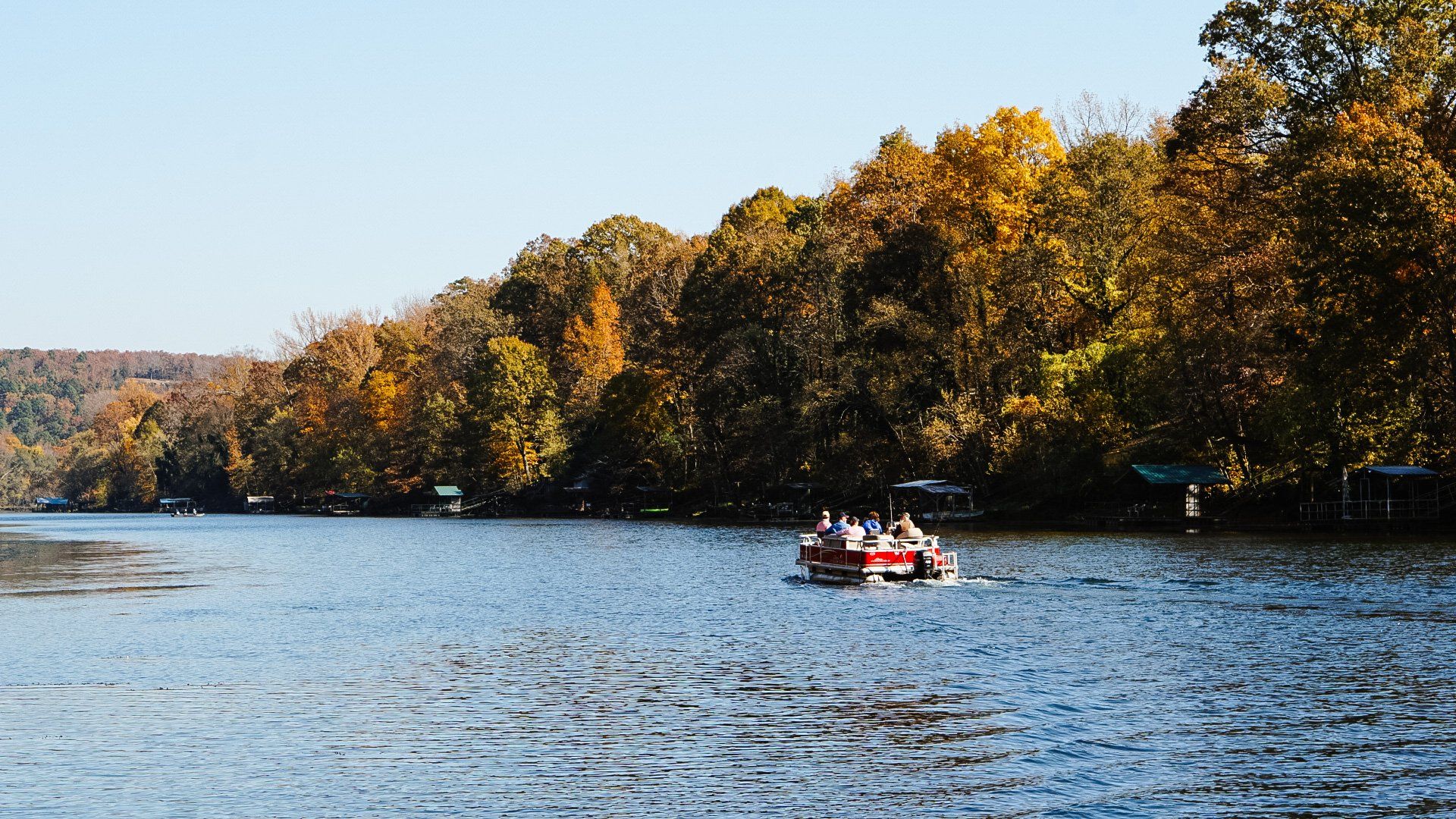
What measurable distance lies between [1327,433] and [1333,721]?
39308 mm

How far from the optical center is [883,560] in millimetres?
42156

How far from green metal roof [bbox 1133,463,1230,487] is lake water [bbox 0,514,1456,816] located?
20.0m

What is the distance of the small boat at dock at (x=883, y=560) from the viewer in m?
41.4

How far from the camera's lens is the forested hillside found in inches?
2090

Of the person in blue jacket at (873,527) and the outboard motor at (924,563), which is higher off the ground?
the person in blue jacket at (873,527)

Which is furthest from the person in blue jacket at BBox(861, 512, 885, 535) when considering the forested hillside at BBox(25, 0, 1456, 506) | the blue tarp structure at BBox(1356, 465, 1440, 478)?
the blue tarp structure at BBox(1356, 465, 1440, 478)

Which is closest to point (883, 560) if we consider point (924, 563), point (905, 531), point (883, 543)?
point (883, 543)

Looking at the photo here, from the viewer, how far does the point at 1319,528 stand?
58719 millimetres

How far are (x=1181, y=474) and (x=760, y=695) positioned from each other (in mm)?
47987

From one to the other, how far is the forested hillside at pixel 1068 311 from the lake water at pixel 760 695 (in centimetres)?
1280

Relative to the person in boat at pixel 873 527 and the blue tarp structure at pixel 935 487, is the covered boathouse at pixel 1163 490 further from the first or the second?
the person in boat at pixel 873 527

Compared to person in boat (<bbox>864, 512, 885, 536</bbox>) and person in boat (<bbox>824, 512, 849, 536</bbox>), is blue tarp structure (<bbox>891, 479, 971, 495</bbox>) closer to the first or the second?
person in boat (<bbox>824, 512, 849, 536</bbox>)

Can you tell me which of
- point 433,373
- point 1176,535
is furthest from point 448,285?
point 1176,535

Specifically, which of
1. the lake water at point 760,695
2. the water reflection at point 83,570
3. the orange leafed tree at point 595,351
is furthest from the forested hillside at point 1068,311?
the water reflection at point 83,570
